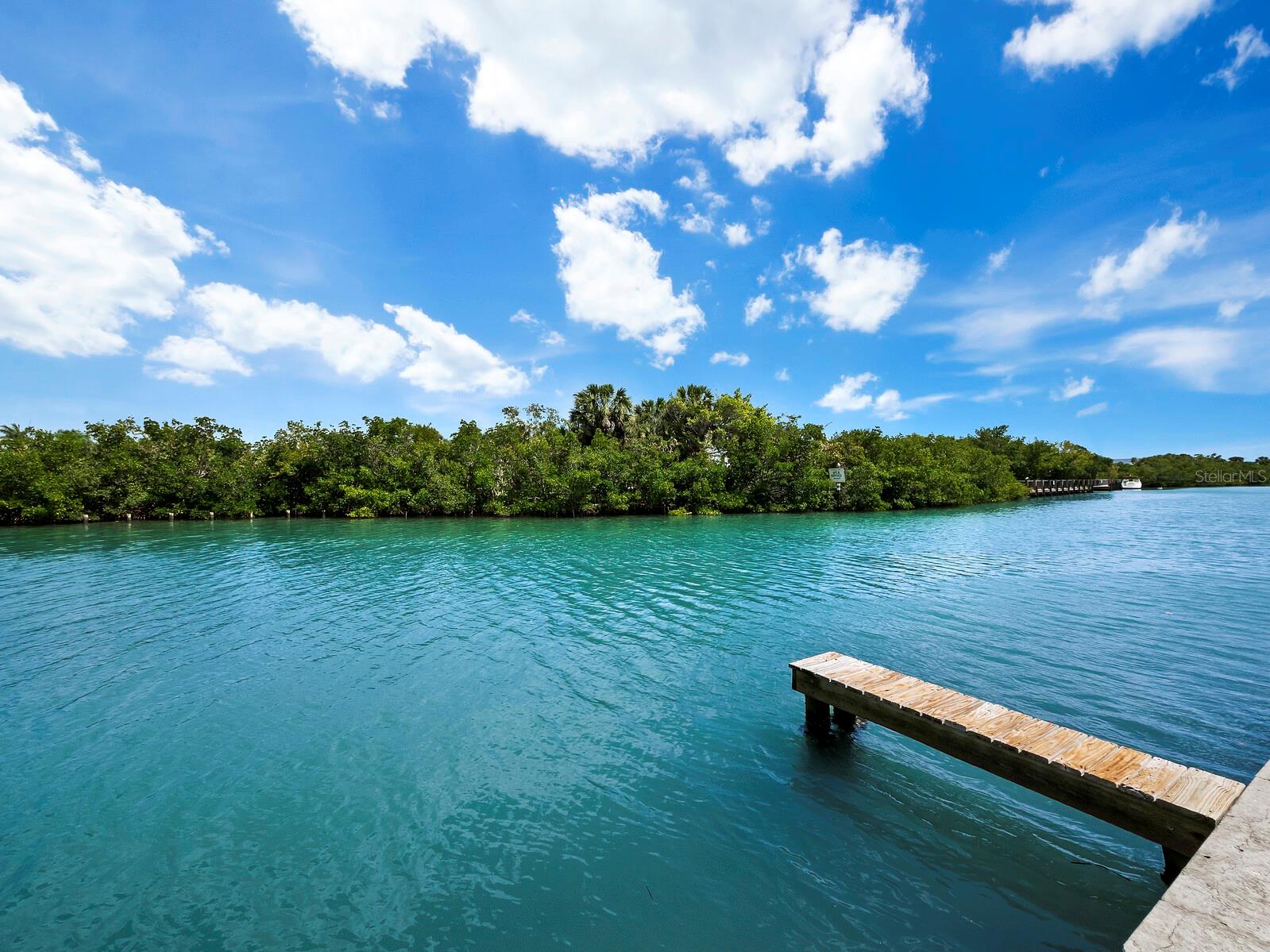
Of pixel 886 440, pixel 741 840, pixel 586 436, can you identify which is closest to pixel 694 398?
pixel 586 436

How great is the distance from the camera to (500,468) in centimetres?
5559

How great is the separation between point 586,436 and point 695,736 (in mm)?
55151

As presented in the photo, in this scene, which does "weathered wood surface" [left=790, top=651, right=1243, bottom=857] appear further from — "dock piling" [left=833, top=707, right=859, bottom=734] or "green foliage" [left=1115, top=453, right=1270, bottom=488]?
"green foliage" [left=1115, top=453, right=1270, bottom=488]

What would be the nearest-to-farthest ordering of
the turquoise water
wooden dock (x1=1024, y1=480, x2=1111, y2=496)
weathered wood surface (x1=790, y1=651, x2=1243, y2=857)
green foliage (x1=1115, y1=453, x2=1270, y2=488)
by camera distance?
weathered wood surface (x1=790, y1=651, x2=1243, y2=857) → the turquoise water → wooden dock (x1=1024, y1=480, x2=1111, y2=496) → green foliage (x1=1115, y1=453, x2=1270, y2=488)

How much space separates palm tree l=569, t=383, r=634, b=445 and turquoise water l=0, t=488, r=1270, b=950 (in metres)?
44.9

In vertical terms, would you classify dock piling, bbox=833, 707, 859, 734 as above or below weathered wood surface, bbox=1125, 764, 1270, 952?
below

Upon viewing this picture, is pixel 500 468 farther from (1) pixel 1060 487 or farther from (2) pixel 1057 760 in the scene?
(1) pixel 1060 487

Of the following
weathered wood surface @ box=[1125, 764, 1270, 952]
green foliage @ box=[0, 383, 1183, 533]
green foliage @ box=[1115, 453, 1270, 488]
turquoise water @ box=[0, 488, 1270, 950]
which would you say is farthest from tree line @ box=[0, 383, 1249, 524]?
green foliage @ box=[1115, 453, 1270, 488]

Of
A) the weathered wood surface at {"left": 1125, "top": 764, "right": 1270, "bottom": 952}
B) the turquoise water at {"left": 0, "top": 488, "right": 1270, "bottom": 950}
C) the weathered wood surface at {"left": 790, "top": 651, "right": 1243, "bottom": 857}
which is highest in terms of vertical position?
the weathered wood surface at {"left": 1125, "top": 764, "right": 1270, "bottom": 952}

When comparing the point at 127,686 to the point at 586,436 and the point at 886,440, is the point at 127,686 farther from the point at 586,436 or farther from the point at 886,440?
the point at 886,440

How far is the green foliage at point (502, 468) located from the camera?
51.7 metres

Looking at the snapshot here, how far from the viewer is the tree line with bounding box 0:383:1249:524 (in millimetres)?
51719

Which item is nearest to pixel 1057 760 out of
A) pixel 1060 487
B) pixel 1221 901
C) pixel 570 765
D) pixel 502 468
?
pixel 1221 901

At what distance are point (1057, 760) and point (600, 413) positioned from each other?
57.9 meters
